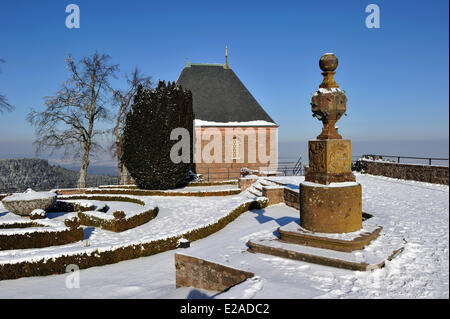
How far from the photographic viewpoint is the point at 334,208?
6.50m

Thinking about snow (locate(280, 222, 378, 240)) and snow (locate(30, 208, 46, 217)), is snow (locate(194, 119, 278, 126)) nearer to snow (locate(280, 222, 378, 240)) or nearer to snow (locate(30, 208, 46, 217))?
snow (locate(30, 208, 46, 217))

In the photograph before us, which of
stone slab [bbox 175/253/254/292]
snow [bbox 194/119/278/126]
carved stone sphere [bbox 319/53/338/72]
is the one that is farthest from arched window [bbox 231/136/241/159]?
stone slab [bbox 175/253/254/292]

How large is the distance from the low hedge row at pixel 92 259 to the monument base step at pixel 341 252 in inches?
156

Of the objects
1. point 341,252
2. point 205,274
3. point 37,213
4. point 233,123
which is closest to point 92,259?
point 205,274

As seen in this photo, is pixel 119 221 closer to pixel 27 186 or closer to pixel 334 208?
pixel 334 208

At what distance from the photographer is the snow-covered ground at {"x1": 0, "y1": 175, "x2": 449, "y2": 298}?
468 cm

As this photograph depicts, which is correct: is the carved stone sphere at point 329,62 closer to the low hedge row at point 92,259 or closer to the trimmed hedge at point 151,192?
the low hedge row at point 92,259

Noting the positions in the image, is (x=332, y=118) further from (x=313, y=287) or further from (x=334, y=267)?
(x=313, y=287)

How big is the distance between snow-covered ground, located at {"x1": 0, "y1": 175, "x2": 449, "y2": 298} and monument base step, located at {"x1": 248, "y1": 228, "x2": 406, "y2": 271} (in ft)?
0.43

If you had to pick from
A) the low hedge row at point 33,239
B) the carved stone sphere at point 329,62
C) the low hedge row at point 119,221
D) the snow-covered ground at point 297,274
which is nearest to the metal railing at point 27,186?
the low hedge row at point 119,221

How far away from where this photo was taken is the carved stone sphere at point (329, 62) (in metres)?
6.89

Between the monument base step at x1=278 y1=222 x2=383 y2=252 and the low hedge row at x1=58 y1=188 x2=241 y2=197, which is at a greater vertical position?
the monument base step at x1=278 y1=222 x2=383 y2=252

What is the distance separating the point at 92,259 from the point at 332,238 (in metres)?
6.70
